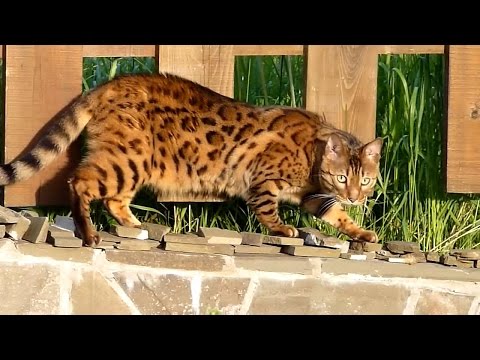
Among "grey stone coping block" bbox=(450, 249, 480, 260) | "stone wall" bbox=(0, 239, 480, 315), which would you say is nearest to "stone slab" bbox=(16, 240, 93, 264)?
"stone wall" bbox=(0, 239, 480, 315)

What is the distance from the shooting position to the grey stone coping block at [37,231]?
565cm

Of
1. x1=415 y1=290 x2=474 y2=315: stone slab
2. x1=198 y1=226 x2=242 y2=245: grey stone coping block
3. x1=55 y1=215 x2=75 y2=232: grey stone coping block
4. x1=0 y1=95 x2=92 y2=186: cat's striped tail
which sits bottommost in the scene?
x1=415 y1=290 x2=474 y2=315: stone slab

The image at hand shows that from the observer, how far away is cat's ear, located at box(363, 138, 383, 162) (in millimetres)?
6230

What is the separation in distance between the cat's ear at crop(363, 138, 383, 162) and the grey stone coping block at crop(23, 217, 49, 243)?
6.46 feet

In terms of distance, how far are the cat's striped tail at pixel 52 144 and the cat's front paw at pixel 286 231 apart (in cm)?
131

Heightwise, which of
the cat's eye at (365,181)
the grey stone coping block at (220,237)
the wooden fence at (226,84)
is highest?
the wooden fence at (226,84)

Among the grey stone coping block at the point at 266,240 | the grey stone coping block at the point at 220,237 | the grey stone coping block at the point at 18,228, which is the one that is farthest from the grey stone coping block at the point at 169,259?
the grey stone coping block at the point at 18,228

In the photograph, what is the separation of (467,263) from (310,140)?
1.22m

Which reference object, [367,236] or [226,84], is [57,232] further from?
[367,236]

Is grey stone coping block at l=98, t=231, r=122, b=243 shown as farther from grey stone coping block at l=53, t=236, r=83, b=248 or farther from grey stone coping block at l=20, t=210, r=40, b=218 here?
grey stone coping block at l=20, t=210, r=40, b=218

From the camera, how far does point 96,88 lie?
6172mm

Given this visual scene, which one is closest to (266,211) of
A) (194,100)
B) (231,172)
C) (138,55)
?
(231,172)

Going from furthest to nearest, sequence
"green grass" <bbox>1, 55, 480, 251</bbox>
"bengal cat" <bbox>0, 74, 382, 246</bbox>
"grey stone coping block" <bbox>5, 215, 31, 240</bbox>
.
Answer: "green grass" <bbox>1, 55, 480, 251</bbox>, "bengal cat" <bbox>0, 74, 382, 246</bbox>, "grey stone coping block" <bbox>5, 215, 31, 240</bbox>

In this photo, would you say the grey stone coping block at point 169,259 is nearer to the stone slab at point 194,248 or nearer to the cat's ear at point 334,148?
the stone slab at point 194,248
